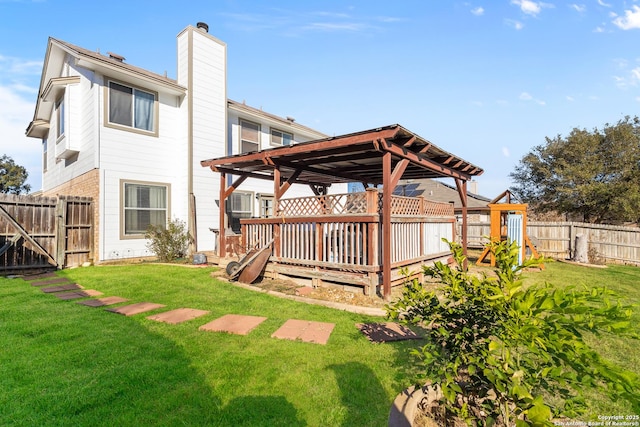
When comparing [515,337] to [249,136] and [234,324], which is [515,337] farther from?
[249,136]

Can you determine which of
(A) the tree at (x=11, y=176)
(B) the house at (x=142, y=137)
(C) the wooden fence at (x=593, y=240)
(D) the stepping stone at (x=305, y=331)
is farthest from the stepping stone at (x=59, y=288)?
(A) the tree at (x=11, y=176)

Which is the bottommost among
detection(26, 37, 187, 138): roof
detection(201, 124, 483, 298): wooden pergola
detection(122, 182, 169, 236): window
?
detection(122, 182, 169, 236): window

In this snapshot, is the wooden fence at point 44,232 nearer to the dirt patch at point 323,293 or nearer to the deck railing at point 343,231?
the deck railing at point 343,231

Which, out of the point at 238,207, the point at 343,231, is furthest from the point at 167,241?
the point at 343,231

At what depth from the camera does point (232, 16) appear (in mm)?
8461

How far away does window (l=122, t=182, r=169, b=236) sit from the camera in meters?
9.58

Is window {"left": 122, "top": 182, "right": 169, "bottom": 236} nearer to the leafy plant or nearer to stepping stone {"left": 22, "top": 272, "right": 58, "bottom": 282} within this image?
stepping stone {"left": 22, "top": 272, "right": 58, "bottom": 282}

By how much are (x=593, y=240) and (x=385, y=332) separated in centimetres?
1235

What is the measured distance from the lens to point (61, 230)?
8.62m

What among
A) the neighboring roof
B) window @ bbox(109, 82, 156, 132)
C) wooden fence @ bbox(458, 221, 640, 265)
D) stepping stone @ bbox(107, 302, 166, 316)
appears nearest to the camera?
stepping stone @ bbox(107, 302, 166, 316)

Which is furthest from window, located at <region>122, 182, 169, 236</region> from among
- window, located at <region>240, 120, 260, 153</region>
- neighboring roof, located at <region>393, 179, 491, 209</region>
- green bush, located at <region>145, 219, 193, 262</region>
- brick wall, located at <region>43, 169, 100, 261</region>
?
neighboring roof, located at <region>393, 179, 491, 209</region>

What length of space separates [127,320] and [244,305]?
1.65 metres

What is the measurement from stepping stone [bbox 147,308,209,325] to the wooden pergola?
3.25 meters

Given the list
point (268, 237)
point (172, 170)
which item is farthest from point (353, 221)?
point (172, 170)
